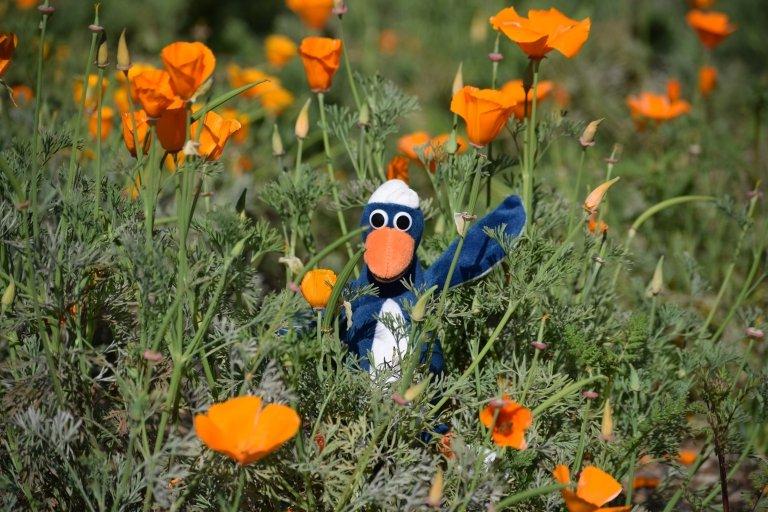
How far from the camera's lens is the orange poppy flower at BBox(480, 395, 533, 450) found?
1.12 metres

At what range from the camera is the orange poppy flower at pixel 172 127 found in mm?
1165

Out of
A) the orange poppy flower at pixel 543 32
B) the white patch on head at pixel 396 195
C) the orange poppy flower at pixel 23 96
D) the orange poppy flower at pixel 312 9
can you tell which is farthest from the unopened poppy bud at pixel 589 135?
the orange poppy flower at pixel 312 9

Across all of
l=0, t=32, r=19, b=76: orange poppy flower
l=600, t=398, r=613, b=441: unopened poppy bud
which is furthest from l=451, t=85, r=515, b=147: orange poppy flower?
l=0, t=32, r=19, b=76: orange poppy flower

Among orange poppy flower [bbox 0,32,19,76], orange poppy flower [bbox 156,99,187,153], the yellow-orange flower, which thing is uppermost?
orange poppy flower [bbox 0,32,19,76]

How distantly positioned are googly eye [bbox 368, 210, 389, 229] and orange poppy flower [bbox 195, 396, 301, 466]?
417 mm

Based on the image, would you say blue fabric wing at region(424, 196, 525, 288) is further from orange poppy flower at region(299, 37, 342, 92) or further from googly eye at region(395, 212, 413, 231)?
orange poppy flower at region(299, 37, 342, 92)

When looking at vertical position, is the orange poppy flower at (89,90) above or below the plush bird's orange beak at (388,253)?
below

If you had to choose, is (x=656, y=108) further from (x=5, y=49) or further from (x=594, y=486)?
(x=5, y=49)

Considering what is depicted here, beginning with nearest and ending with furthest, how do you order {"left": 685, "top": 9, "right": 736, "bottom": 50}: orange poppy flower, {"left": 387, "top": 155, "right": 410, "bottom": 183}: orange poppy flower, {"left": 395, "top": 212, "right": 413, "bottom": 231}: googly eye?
{"left": 395, "top": 212, "right": 413, "bottom": 231}: googly eye < {"left": 387, "top": 155, "right": 410, "bottom": 183}: orange poppy flower < {"left": 685, "top": 9, "right": 736, "bottom": 50}: orange poppy flower

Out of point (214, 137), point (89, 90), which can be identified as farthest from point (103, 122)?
point (214, 137)

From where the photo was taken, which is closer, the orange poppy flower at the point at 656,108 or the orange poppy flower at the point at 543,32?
the orange poppy flower at the point at 543,32

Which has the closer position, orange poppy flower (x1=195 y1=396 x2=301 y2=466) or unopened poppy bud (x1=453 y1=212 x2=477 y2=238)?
orange poppy flower (x1=195 y1=396 x2=301 y2=466)

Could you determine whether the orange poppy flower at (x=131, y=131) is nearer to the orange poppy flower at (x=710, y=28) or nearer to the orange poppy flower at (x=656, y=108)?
the orange poppy flower at (x=656, y=108)

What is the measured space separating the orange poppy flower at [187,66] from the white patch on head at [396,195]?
1.17ft
